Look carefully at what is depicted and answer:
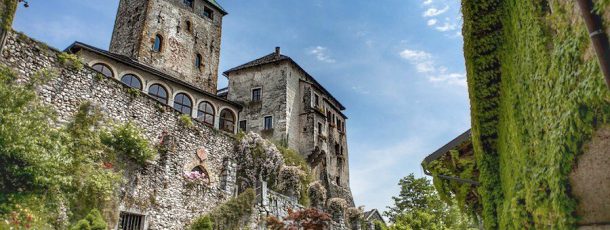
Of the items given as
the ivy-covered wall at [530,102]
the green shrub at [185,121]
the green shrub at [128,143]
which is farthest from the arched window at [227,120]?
the ivy-covered wall at [530,102]

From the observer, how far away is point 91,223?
36.6ft

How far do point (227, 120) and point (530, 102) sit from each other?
2506cm

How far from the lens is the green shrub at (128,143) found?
14.3 m

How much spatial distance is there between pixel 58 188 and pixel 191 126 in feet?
26.8

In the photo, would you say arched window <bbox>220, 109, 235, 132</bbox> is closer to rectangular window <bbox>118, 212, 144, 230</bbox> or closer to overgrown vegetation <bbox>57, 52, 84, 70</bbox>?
overgrown vegetation <bbox>57, 52, 84, 70</bbox>

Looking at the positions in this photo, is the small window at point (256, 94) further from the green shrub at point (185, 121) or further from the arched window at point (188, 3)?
the green shrub at point (185, 121)

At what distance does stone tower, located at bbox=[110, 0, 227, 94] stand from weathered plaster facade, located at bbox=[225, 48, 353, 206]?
246 cm

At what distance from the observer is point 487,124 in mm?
7352

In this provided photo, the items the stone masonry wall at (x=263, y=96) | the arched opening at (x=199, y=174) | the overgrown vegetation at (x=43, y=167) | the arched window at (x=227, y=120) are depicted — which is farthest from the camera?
the stone masonry wall at (x=263, y=96)

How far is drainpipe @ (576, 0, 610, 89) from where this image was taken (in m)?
3.52

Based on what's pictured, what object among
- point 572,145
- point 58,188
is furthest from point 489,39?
point 58,188

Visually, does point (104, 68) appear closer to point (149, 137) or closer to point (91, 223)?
point (149, 137)

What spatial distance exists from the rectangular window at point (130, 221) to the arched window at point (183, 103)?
41.1 feet

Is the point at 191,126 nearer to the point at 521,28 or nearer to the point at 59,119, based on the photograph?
the point at 59,119
